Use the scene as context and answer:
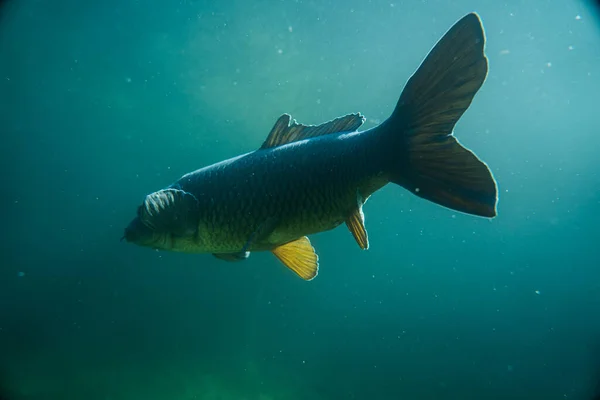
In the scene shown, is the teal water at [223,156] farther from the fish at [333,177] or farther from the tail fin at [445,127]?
the tail fin at [445,127]

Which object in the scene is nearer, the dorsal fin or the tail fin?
the tail fin

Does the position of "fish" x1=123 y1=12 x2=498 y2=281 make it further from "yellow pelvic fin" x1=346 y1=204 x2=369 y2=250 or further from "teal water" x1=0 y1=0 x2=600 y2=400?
"teal water" x1=0 y1=0 x2=600 y2=400

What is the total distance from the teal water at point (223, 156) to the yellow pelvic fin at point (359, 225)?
11.4 metres

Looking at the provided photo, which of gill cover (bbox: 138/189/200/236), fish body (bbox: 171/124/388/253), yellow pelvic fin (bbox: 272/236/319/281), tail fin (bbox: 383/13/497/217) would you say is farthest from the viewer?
yellow pelvic fin (bbox: 272/236/319/281)

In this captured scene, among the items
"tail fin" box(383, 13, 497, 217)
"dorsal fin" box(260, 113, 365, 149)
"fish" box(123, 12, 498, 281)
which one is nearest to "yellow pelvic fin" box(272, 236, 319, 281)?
"fish" box(123, 12, 498, 281)

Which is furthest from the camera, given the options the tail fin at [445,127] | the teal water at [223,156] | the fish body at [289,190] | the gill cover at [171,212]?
the teal water at [223,156]

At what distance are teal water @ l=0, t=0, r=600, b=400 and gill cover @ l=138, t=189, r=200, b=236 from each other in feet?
37.2

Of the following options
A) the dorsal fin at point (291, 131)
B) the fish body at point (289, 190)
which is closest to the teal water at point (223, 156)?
the dorsal fin at point (291, 131)

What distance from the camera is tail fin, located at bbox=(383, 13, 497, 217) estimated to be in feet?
4.90

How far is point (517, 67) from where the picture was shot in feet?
50.4

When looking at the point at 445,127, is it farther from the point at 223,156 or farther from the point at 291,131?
the point at 223,156

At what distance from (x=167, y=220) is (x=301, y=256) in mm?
943

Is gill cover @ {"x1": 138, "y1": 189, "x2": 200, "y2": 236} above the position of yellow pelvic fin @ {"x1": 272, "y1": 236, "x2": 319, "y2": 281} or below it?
above

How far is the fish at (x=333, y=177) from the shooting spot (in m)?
1.58
